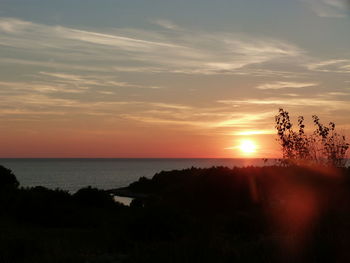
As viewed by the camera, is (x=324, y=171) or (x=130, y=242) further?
(x=324, y=171)

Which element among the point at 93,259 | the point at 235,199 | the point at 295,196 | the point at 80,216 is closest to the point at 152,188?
the point at 235,199

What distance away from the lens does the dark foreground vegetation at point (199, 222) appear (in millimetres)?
12266

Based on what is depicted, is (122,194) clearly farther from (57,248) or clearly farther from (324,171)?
(57,248)

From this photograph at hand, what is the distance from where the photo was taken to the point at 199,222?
18938 mm

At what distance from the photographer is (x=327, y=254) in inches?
466

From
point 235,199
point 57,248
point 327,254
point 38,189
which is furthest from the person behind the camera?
point 235,199

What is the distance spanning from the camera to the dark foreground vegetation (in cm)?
1227

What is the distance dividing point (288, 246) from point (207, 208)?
30145mm

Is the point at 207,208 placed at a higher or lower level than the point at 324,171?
lower

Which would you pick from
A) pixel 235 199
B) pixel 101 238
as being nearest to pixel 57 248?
pixel 101 238

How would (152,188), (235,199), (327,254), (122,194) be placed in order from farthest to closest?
(152,188)
(122,194)
(235,199)
(327,254)

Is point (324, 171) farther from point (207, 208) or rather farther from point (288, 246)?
point (288, 246)

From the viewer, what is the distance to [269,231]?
66.6 feet

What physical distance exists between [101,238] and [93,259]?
5650mm
